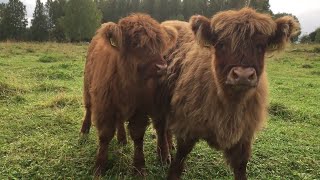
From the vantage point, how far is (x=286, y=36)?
434cm

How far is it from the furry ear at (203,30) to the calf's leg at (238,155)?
123 cm

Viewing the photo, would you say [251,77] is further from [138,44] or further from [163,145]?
[163,145]

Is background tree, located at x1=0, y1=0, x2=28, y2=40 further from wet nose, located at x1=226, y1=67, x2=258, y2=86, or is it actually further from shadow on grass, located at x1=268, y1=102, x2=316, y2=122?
wet nose, located at x1=226, y1=67, x2=258, y2=86

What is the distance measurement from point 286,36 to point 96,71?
7.87 ft

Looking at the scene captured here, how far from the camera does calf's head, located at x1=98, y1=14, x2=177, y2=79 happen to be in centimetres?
474

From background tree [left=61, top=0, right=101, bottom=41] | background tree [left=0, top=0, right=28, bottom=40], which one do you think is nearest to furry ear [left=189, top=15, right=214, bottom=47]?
background tree [left=61, top=0, right=101, bottom=41]

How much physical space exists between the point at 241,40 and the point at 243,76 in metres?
0.45

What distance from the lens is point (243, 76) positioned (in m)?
3.83

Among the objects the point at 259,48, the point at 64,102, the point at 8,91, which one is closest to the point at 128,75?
the point at 259,48

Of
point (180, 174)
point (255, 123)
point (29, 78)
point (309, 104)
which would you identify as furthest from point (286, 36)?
point (29, 78)

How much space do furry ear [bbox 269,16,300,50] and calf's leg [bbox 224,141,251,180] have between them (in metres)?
1.17

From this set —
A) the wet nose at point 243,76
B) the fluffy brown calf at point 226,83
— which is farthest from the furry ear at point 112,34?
the wet nose at point 243,76

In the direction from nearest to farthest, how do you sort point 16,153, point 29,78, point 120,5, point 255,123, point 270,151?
point 255,123, point 16,153, point 270,151, point 29,78, point 120,5

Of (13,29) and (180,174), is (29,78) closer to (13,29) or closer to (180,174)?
(180,174)
